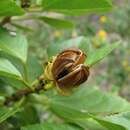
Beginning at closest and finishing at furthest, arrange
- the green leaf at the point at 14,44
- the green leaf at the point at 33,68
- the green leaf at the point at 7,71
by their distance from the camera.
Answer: the green leaf at the point at 7,71 < the green leaf at the point at 14,44 < the green leaf at the point at 33,68

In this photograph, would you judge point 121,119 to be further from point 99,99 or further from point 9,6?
point 9,6

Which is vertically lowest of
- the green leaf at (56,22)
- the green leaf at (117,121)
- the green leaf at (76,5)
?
the green leaf at (117,121)

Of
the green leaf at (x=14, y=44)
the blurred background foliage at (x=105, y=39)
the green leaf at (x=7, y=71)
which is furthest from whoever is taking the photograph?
the blurred background foliage at (x=105, y=39)

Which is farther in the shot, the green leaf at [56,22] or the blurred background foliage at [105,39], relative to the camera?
the blurred background foliage at [105,39]

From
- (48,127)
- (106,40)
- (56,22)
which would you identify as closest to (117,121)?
(48,127)

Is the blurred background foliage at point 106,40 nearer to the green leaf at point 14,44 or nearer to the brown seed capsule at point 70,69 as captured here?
the green leaf at point 14,44

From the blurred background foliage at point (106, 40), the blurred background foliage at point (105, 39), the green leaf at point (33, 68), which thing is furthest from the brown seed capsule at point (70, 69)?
the blurred background foliage at point (106, 40)

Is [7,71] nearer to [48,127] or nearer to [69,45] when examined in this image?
[48,127]
